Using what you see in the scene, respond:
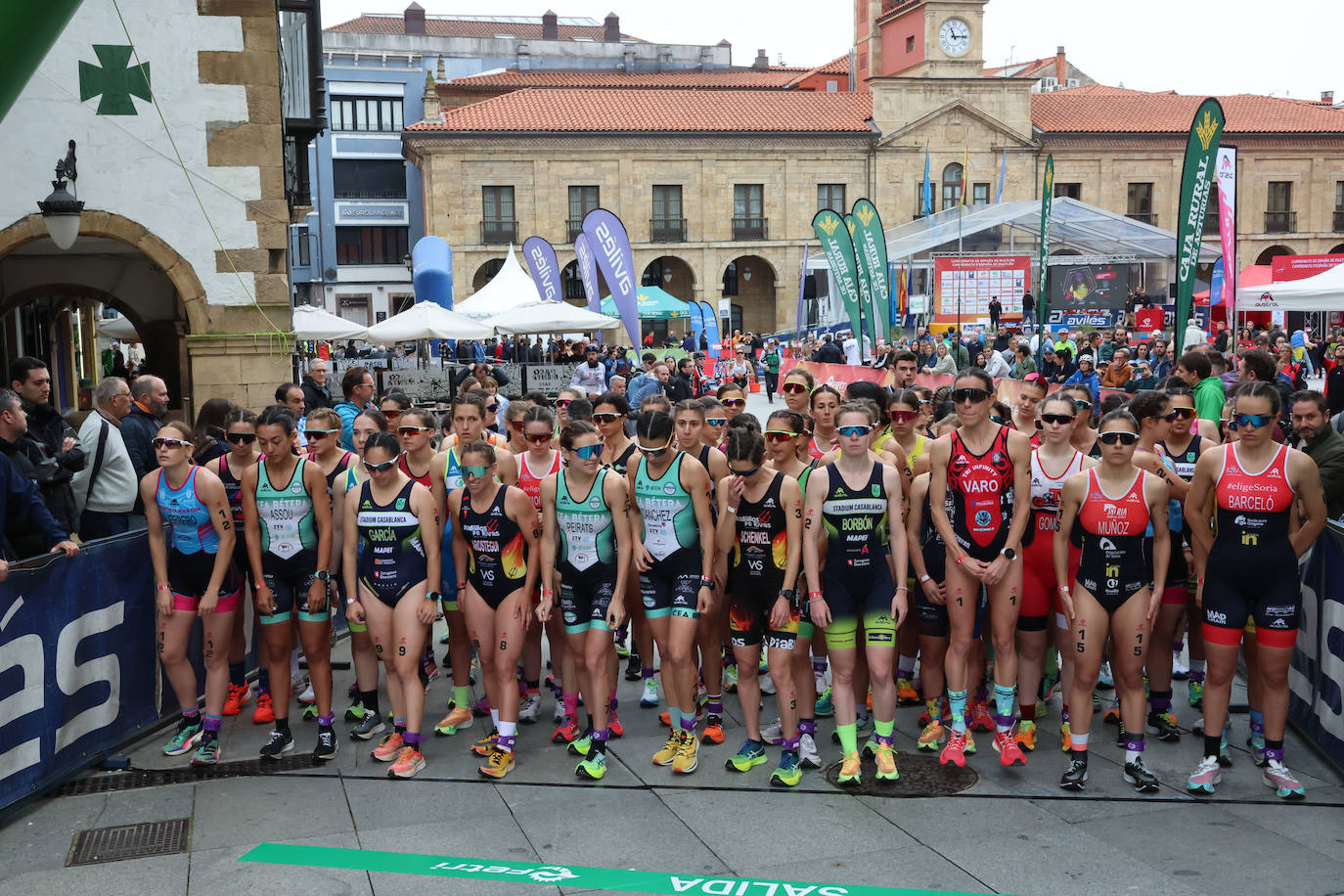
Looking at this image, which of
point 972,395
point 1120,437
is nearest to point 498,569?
point 972,395

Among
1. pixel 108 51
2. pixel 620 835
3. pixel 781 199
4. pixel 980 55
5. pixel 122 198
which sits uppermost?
pixel 980 55

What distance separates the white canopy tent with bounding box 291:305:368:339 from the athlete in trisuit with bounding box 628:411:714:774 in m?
12.9

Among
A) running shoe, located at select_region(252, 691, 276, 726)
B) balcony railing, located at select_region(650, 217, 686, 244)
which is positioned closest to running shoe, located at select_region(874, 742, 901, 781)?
running shoe, located at select_region(252, 691, 276, 726)

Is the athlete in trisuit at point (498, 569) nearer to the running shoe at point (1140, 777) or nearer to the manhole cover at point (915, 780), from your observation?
→ the manhole cover at point (915, 780)

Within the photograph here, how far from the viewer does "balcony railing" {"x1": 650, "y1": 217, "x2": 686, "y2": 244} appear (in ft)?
171

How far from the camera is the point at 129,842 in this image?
17.7ft

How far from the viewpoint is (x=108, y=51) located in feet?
35.4

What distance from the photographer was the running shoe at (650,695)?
7316mm

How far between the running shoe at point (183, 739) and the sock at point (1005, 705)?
4357mm

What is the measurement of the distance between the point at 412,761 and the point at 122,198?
7.25 metres

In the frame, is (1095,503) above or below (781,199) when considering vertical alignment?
below

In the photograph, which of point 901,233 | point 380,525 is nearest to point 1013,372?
point 380,525

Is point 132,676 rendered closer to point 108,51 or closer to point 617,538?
point 617,538

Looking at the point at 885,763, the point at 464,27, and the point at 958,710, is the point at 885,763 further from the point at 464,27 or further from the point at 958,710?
the point at 464,27
